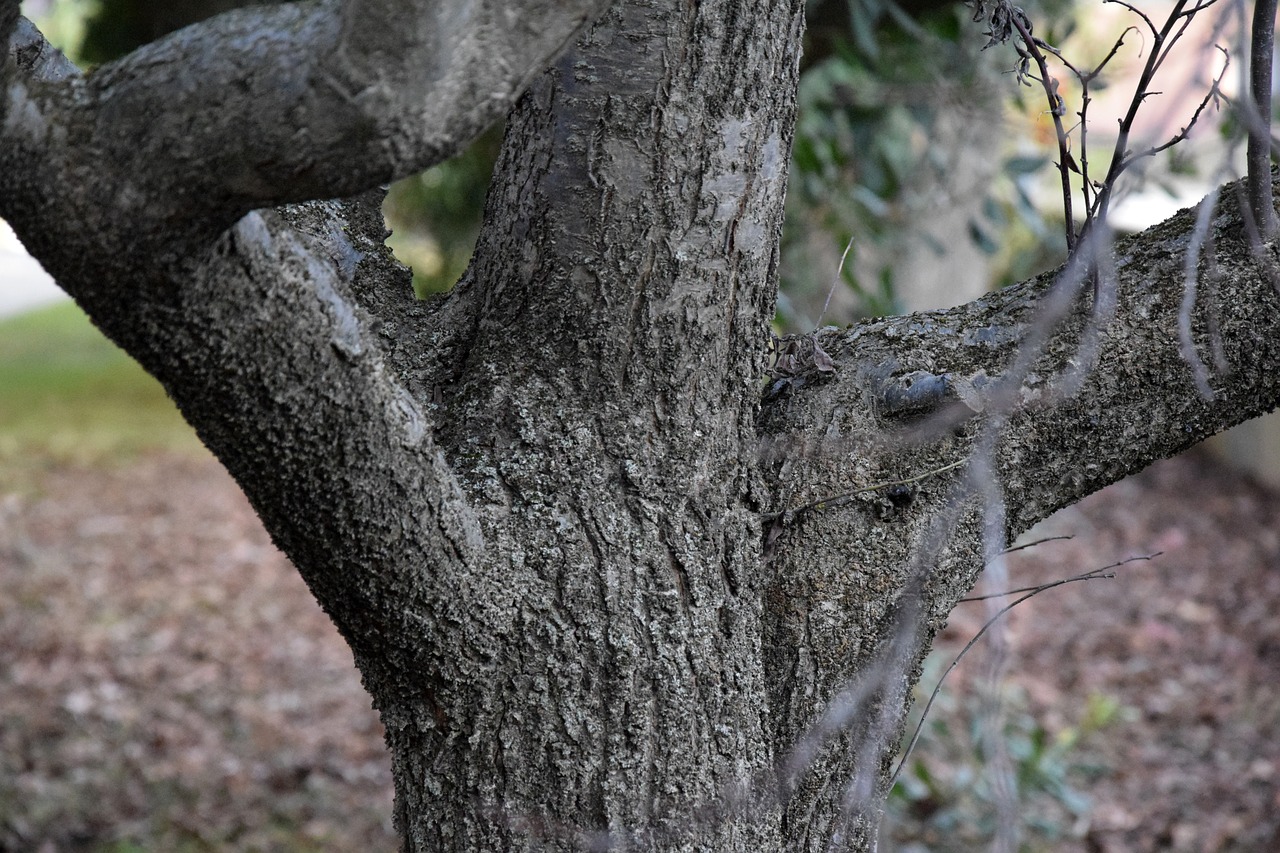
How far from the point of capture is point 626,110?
1.25m

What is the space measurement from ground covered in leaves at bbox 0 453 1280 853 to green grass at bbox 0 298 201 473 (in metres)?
0.62

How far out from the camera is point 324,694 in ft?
15.0

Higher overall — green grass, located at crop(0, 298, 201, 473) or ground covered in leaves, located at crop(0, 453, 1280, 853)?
green grass, located at crop(0, 298, 201, 473)

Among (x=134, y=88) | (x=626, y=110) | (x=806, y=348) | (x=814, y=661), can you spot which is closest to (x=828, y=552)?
(x=814, y=661)

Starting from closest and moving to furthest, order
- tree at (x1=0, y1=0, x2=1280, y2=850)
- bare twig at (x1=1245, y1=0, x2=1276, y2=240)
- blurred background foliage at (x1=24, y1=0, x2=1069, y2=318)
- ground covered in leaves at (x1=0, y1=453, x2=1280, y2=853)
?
tree at (x1=0, y1=0, x2=1280, y2=850) → bare twig at (x1=1245, y1=0, x2=1276, y2=240) → blurred background foliage at (x1=24, y1=0, x2=1069, y2=318) → ground covered in leaves at (x1=0, y1=453, x2=1280, y2=853)

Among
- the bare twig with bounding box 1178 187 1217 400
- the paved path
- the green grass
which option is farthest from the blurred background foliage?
the paved path

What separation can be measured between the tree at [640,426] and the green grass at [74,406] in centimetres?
594

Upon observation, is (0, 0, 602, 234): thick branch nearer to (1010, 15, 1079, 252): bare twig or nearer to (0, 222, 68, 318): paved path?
(1010, 15, 1079, 252): bare twig

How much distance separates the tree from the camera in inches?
41.1

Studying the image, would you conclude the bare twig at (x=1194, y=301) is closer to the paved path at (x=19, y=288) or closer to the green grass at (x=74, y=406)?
the green grass at (x=74, y=406)

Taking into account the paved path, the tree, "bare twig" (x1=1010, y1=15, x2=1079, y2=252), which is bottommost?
the tree

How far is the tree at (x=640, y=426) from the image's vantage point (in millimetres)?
1044

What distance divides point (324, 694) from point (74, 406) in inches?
200

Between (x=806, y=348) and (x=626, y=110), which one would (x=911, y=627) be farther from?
(x=626, y=110)
